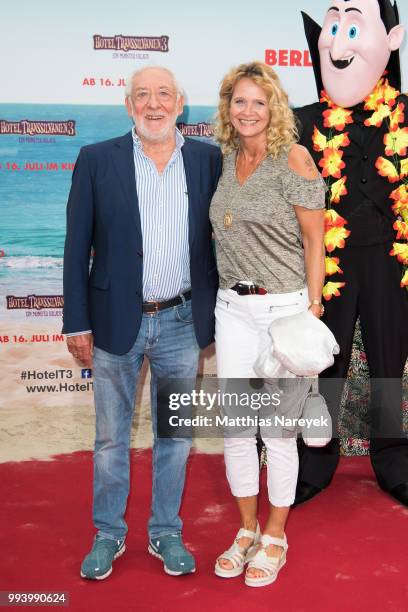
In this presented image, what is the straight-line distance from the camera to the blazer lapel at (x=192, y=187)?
2234 millimetres

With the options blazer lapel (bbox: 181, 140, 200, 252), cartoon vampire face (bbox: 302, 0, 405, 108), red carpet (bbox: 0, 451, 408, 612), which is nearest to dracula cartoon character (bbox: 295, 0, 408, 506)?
cartoon vampire face (bbox: 302, 0, 405, 108)

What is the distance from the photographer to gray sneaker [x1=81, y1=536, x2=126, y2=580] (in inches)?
89.1

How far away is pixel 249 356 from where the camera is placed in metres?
2.23

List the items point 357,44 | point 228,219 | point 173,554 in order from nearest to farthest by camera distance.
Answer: point 228,219, point 173,554, point 357,44

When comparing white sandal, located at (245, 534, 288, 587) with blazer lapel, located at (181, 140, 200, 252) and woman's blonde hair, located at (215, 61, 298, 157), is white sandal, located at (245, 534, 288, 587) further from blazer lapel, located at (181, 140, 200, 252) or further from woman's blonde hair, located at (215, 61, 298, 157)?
woman's blonde hair, located at (215, 61, 298, 157)

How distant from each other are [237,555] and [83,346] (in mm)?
818

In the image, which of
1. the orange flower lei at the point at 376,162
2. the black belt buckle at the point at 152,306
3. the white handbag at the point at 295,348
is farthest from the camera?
the orange flower lei at the point at 376,162

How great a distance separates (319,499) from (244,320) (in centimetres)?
104

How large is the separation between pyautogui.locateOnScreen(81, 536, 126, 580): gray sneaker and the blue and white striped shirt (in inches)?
31.2

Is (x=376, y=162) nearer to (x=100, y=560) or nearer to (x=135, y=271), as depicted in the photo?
(x=135, y=271)

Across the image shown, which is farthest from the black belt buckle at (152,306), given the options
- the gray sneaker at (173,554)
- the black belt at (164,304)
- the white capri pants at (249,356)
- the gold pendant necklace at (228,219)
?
the gray sneaker at (173,554)

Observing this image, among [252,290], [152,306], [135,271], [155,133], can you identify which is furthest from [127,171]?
[252,290]

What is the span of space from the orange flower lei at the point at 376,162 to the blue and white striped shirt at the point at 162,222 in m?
0.68

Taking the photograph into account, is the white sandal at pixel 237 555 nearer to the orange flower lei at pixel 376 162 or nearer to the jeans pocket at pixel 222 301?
the jeans pocket at pixel 222 301
